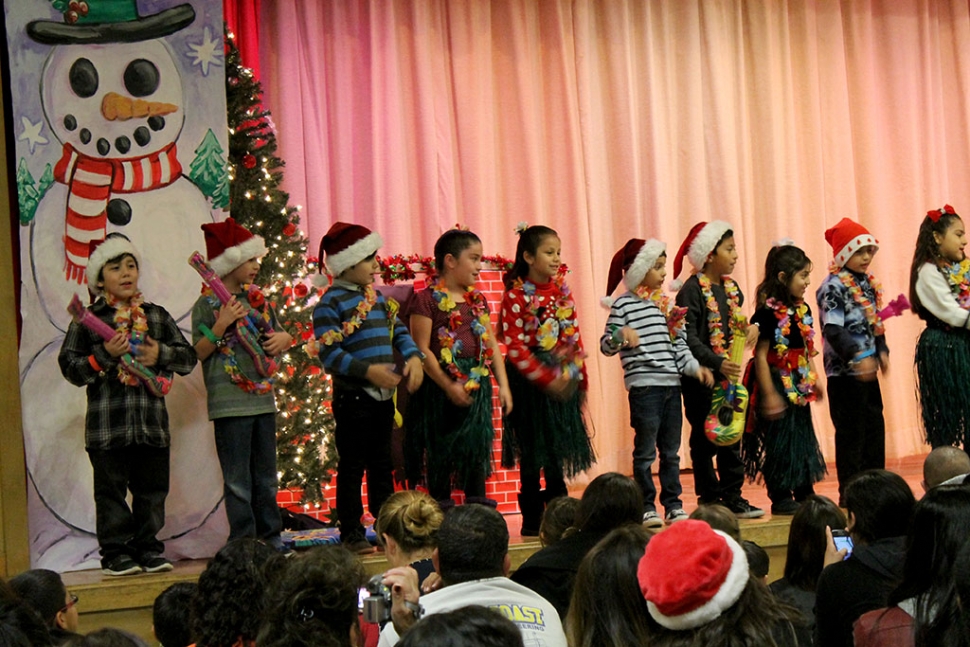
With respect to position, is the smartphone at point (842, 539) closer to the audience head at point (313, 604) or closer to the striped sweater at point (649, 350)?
the audience head at point (313, 604)

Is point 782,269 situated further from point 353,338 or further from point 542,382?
point 353,338

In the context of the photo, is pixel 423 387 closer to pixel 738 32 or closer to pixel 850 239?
pixel 850 239

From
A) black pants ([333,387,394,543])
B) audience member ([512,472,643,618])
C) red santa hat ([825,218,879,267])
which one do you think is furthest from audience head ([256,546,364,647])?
red santa hat ([825,218,879,267])

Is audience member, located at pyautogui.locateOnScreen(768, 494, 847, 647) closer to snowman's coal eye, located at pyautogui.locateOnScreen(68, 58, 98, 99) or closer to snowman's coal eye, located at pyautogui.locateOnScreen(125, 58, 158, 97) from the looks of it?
snowman's coal eye, located at pyautogui.locateOnScreen(125, 58, 158, 97)

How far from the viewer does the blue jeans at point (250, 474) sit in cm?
464

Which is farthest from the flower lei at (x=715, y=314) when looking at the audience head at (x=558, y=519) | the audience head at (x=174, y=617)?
the audience head at (x=174, y=617)

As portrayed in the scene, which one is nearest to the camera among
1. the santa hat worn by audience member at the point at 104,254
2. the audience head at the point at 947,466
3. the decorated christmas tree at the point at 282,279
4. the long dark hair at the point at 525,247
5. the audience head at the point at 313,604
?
the audience head at the point at 313,604

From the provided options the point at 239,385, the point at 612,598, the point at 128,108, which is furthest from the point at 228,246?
the point at 612,598

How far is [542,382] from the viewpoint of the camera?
197 inches

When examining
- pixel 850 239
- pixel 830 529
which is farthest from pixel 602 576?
pixel 850 239

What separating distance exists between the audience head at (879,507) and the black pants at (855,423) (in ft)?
7.95

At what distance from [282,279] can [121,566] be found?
1781 millimetres

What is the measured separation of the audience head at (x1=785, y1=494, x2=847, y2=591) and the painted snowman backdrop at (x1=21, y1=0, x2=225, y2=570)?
2570mm

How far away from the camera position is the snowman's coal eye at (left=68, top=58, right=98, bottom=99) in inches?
195
